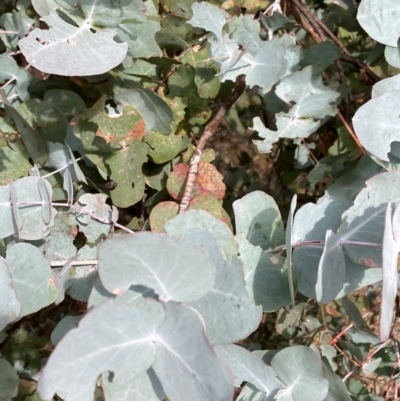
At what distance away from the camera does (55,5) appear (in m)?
0.79

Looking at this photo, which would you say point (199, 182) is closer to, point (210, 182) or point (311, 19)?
point (210, 182)

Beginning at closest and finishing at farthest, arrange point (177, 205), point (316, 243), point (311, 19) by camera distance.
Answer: point (316, 243) < point (177, 205) < point (311, 19)

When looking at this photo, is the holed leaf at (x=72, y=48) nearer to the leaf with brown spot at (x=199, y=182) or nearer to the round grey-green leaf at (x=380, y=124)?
the leaf with brown spot at (x=199, y=182)

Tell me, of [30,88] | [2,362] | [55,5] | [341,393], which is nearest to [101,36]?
[55,5]

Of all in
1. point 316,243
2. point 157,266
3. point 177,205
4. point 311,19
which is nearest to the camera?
point 157,266

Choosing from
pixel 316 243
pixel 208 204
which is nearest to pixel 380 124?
pixel 316 243

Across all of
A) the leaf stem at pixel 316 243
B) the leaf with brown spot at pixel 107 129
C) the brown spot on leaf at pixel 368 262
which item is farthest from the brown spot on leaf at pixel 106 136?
the brown spot on leaf at pixel 368 262

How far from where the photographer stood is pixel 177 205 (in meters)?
0.85

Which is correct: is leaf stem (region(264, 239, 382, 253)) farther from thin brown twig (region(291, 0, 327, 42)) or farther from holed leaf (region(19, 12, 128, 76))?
thin brown twig (region(291, 0, 327, 42))

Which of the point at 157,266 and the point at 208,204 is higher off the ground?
the point at 157,266

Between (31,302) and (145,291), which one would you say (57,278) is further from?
(145,291)

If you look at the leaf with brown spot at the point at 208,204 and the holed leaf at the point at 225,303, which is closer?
the holed leaf at the point at 225,303

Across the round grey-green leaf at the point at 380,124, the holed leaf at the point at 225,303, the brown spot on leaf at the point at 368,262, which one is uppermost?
the round grey-green leaf at the point at 380,124

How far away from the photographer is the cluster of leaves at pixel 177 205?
1.65 ft
